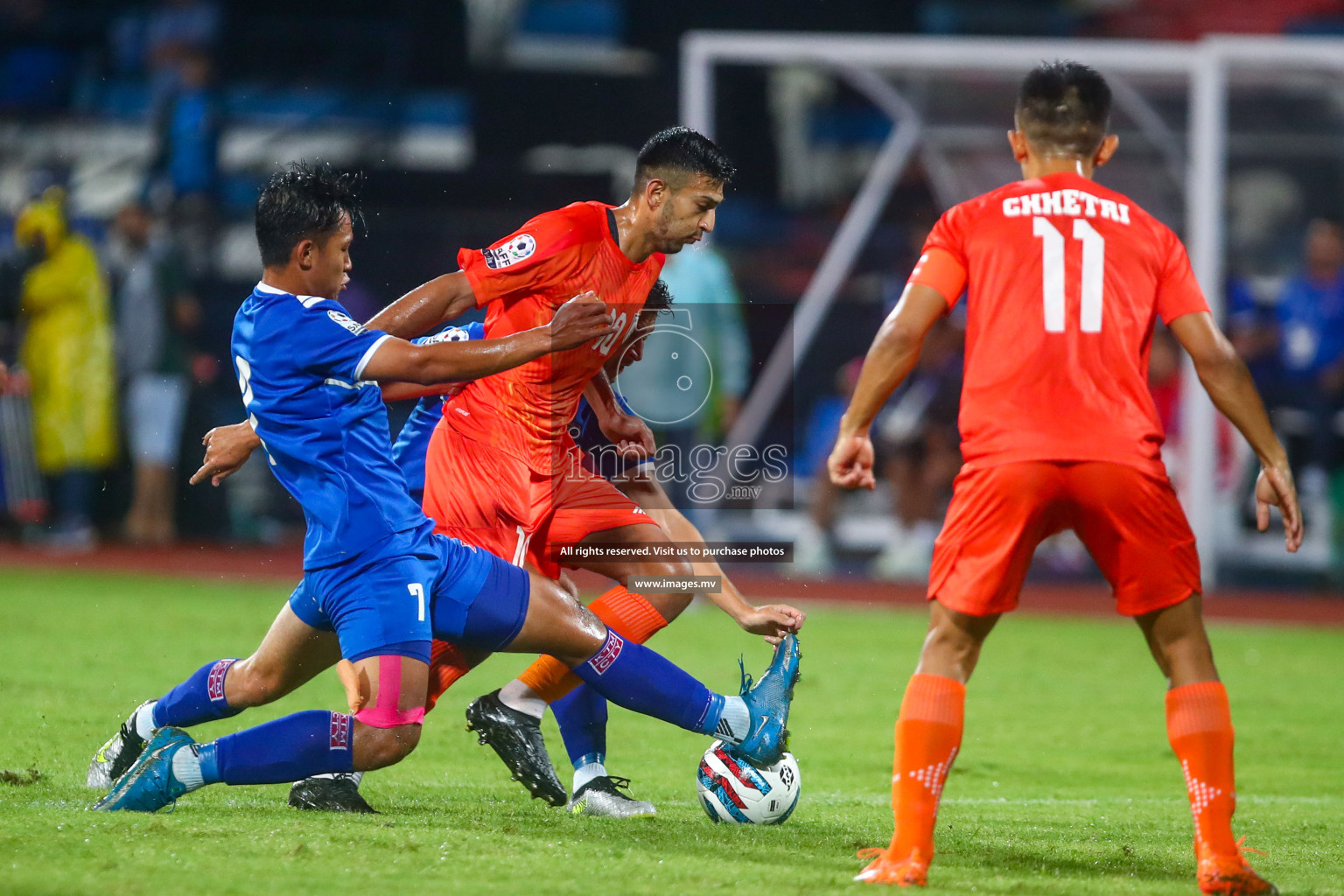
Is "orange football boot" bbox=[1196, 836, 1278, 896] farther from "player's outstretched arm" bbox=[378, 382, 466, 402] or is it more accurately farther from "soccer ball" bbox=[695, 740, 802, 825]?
"player's outstretched arm" bbox=[378, 382, 466, 402]

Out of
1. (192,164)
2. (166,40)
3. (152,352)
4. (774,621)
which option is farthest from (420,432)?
(166,40)

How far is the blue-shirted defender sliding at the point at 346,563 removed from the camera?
13.0 feet

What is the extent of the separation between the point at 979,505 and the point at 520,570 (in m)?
1.33

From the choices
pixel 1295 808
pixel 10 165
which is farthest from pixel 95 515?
pixel 1295 808

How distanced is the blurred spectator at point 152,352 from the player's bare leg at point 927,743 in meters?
9.45

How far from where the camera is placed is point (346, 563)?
13.1 feet

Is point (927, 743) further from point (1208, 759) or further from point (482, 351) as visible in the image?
point (482, 351)

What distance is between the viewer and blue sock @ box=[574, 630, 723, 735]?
4.25 m

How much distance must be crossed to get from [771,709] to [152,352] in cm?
874

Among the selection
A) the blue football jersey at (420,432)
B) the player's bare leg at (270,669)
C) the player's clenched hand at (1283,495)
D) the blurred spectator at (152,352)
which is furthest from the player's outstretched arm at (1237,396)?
the blurred spectator at (152,352)

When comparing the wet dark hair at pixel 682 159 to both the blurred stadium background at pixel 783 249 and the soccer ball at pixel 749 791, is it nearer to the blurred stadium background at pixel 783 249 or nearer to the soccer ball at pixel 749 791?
the soccer ball at pixel 749 791

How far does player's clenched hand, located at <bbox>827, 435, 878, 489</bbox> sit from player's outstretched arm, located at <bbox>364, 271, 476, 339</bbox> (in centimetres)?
136

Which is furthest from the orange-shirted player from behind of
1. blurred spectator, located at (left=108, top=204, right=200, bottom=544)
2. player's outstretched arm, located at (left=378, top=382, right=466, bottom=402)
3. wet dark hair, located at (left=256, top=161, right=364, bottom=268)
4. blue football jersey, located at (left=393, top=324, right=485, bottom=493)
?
blurred spectator, located at (left=108, top=204, right=200, bottom=544)

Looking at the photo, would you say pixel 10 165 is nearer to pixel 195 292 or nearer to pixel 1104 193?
pixel 195 292
